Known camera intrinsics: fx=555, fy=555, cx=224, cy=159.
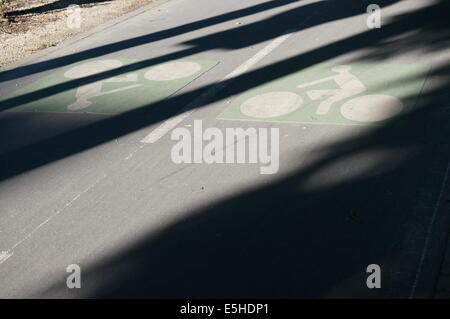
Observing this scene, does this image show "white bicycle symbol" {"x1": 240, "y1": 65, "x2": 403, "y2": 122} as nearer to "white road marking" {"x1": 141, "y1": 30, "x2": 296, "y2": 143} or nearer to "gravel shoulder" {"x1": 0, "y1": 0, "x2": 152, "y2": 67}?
"white road marking" {"x1": 141, "y1": 30, "x2": 296, "y2": 143}

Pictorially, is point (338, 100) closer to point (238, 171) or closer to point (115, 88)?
point (238, 171)

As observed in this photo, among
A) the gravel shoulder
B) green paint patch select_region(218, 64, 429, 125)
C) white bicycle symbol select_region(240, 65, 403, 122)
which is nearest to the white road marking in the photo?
green paint patch select_region(218, 64, 429, 125)

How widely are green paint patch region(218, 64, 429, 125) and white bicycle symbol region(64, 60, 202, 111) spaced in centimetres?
178

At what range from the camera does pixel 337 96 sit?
294 inches

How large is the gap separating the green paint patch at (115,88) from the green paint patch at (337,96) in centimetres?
147

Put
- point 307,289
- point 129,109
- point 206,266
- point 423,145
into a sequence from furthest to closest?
point 129,109
point 423,145
point 206,266
point 307,289

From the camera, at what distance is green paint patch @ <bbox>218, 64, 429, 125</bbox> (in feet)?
22.6

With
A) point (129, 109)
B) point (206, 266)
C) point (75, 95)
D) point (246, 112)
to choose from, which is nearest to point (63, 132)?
point (129, 109)

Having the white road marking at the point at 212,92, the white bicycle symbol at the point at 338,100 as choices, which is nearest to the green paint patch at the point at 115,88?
the white road marking at the point at 212,92

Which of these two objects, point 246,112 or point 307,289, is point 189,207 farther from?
point 246,112

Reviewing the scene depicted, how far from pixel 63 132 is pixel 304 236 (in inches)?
161

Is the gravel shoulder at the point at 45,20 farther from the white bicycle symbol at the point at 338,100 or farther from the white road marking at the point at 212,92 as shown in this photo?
the white bicycle symbol at the point at 338,100

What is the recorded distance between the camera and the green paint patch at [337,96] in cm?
690

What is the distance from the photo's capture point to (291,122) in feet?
22.7
